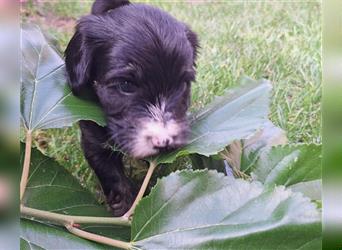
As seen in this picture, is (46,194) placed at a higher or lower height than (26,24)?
lower

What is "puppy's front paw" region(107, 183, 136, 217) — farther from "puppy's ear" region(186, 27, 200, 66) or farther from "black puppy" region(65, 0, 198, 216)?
"puppy's ear" region(186, 27, 200, 66)

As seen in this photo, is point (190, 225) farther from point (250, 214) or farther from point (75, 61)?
point (75, 61)

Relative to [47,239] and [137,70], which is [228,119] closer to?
[137,70]

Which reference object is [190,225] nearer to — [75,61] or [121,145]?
[121,145]

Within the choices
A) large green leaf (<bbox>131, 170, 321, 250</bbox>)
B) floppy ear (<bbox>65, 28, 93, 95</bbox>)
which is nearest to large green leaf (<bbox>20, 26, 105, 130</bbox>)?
floppy ear (<bbox>65, 28, 93, 95</bbox>)

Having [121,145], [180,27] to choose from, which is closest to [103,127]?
[121,145]

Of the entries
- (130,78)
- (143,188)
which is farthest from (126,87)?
(143,188)
